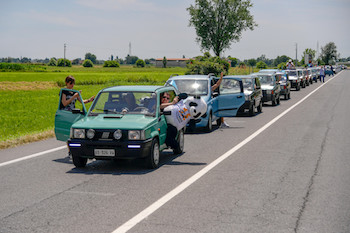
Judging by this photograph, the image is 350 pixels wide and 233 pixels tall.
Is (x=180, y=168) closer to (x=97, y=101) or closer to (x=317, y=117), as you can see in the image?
(x=97, y=101)

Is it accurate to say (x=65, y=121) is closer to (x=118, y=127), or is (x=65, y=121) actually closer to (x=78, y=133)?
(x=78, y=133)

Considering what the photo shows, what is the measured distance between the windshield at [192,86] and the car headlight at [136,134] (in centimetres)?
733

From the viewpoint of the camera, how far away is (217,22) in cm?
6175

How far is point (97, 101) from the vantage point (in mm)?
10289

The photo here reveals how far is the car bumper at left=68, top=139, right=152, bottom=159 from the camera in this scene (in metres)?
8.88

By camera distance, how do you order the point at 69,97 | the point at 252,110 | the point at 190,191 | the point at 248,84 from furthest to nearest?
the point at 248,84, the point at 252,110, the point at 69,97, the point at 190,191

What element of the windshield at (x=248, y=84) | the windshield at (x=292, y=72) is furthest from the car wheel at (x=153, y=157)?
the windshield at (x=292, y=72)

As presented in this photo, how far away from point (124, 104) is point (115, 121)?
2.59 feet

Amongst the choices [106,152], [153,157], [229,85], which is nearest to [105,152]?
[106,152]

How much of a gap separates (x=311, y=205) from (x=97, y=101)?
5083 mm

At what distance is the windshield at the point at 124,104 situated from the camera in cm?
991

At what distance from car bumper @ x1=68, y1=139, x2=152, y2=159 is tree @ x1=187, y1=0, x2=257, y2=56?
52716mm

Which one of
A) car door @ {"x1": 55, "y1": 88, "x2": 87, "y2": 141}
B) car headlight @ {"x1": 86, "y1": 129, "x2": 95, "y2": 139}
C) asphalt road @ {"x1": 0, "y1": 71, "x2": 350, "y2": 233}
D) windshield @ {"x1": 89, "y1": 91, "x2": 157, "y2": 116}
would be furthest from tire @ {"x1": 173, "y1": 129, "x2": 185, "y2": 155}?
car headlight @ {"x1": 86, "y1": 129, "x2": 95, "y2": 139}

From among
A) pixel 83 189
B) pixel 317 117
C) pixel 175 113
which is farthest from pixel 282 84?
pixel 83 189
